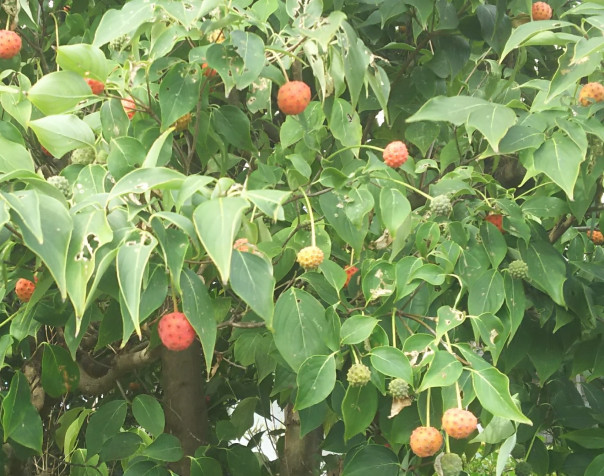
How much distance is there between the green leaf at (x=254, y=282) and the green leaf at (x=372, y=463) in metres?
0.73

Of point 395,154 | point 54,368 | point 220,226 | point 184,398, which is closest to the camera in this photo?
point 220,226

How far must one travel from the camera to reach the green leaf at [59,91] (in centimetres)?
150

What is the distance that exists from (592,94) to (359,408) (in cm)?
72

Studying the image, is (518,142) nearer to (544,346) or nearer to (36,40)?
(544,346)

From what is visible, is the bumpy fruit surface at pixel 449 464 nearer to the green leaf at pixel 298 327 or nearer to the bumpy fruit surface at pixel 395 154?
the green leaf at pixel 298 327

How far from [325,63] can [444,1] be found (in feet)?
2.25

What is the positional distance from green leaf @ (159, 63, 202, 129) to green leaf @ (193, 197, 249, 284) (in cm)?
55

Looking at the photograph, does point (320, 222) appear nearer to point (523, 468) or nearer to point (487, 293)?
point (487, 293)

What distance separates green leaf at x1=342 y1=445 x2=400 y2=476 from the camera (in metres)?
1.80

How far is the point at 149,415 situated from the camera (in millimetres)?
2193

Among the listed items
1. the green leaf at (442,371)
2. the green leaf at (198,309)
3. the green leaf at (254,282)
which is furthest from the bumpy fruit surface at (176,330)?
the green leaf at (442,371)

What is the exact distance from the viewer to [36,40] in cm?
236

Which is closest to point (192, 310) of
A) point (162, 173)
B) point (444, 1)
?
point (162, 173)

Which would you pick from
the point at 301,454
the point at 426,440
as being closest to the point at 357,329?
the point at 426,440
